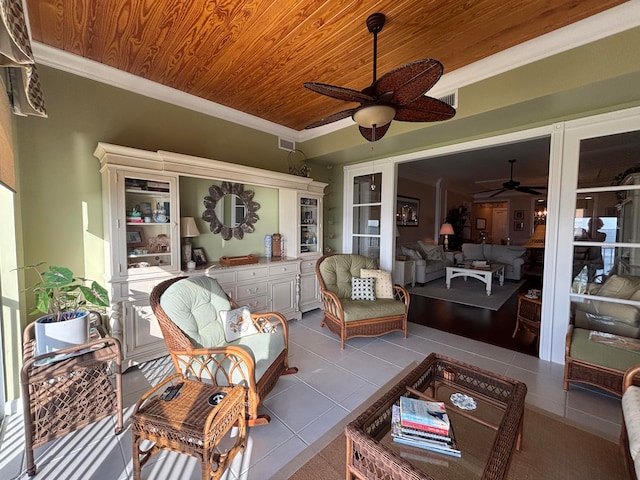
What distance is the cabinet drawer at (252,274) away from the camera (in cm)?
325

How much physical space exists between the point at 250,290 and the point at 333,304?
3.41ft

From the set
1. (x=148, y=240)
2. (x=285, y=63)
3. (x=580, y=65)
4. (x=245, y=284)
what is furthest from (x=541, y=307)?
(x=148, y=240)

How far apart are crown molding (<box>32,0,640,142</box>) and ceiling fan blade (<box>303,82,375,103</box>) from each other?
144 centimetres

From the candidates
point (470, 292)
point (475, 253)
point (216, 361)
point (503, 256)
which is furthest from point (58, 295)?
point (503, 256)

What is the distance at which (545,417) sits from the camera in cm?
195

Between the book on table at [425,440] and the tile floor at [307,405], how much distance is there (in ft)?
2.13

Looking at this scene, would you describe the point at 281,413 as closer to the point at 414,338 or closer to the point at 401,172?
the point at 414,338

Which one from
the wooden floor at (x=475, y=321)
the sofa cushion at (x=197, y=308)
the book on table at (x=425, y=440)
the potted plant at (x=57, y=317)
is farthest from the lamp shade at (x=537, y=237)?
the potted plant at (x=57, y=317)

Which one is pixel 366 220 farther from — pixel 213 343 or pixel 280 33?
pixel 213 343

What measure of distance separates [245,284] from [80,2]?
2.66m

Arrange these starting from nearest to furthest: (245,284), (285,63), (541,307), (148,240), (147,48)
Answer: (147,48) < (285,63) < (148,240) < (541,307) < (245,284)

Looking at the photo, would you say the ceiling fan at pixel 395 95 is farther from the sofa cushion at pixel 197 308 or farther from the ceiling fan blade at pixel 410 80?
the sofa cushion at pixel 197 308

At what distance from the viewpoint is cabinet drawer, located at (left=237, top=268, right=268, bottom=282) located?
3248mm

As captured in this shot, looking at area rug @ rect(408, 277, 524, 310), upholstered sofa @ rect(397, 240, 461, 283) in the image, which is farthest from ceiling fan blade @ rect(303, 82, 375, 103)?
upholstered sofa @ rect(397, 240, 461, 283)
